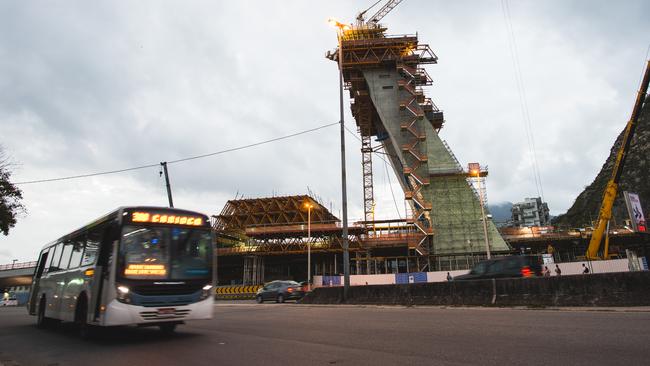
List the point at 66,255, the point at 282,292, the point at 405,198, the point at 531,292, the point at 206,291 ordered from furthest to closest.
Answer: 1. the point at 405,198
2. the point at 282,292
3. the point at 531,292
4. the point at 66,255
5. the point at 206,291

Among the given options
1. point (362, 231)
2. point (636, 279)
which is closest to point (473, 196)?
point (362, 231)

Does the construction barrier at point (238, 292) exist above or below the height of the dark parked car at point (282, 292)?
below

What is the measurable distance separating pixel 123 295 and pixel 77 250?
136 inches

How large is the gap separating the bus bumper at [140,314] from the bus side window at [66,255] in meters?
3.97

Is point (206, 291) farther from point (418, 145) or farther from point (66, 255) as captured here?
point (418, 145)

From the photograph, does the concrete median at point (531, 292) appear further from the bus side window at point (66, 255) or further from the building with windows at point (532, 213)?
the building with windows at point (532, 213)

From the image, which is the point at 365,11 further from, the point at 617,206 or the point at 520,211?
the point at 520,211

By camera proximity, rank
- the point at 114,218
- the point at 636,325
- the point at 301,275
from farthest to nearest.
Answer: the point at 301,275, the point at 114,218, the point at 636,325

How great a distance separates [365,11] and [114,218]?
6270 cm

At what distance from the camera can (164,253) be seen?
8.34 metres

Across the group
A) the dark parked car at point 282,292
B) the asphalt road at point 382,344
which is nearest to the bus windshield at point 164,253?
the asphalt road at point 382,344

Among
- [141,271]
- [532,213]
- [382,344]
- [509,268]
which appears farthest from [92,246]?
[532,213]

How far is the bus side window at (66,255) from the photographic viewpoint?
1052 centimetres

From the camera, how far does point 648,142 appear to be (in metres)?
77.8
